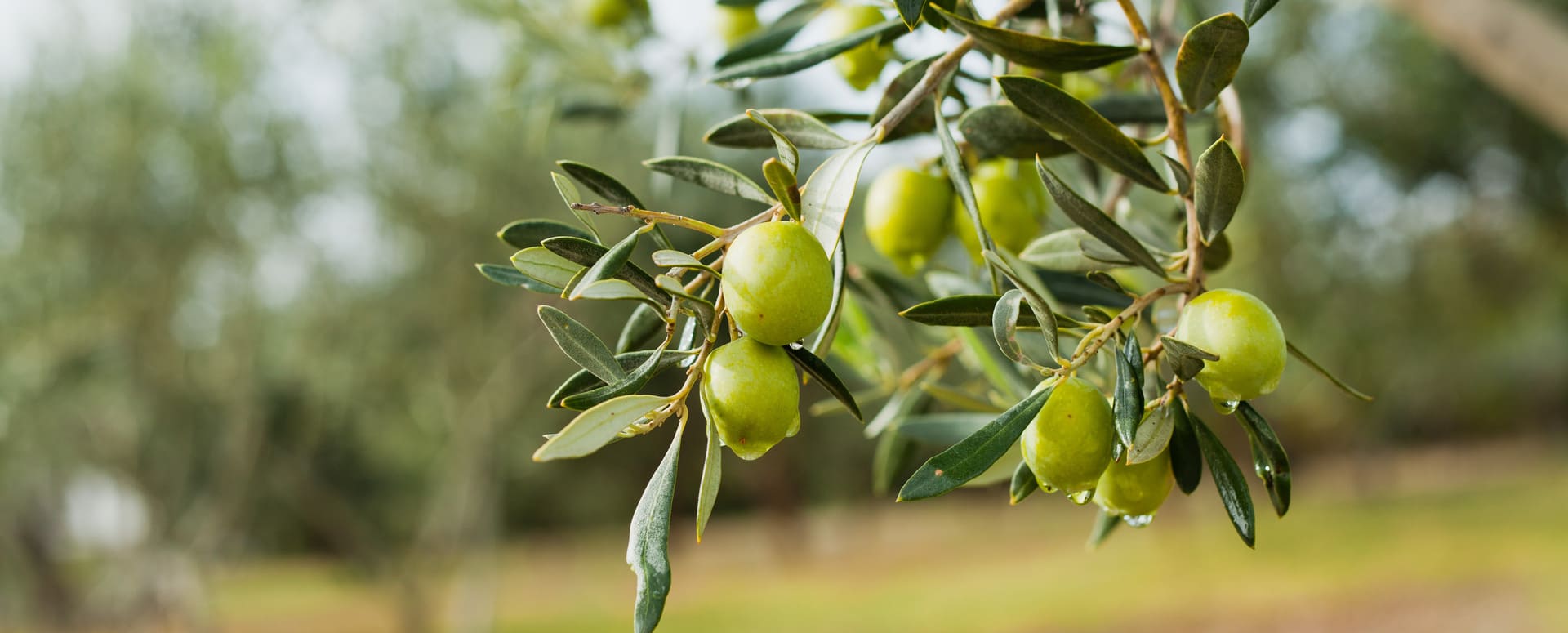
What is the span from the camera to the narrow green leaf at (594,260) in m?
0.48

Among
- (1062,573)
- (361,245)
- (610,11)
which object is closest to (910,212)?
(610,11)

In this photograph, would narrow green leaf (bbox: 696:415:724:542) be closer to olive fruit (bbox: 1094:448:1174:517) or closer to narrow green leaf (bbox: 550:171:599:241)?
narrow green leaf (bbox: 550:171:599:241)

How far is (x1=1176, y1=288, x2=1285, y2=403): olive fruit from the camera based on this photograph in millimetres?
509

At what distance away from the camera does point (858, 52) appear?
819mm

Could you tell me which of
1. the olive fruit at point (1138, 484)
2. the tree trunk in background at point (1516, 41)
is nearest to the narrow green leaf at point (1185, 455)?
the olive fruit at point (1138, 484)

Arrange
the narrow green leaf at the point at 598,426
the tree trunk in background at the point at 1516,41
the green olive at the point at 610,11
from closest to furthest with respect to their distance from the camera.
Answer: the narrow green leaf at the point at 598,426 < the green olive at the point at 610,11 < the tree trunk in background at the point at 1516,41

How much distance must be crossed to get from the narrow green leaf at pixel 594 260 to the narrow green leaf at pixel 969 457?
5.7 inches

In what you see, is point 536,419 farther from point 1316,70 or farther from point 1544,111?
point 1544,111

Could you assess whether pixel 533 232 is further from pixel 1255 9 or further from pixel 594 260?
pixel 1255 9

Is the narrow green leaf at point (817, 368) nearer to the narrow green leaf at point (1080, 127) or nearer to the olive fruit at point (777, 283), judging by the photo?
the olive fruit at point (777, 283)

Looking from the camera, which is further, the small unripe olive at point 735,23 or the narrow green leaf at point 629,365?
the small unripe olive at point 735,23

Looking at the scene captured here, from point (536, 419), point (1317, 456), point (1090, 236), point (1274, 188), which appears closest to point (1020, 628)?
point (1274, 188)

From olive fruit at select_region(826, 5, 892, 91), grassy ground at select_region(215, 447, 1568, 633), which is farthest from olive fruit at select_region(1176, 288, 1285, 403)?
grassy ground at select_region(215, 447, 1568, 633)

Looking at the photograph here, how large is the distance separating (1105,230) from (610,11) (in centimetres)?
88
